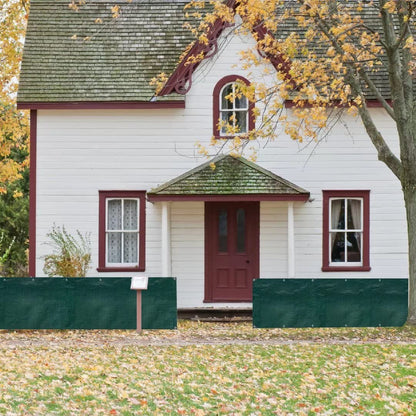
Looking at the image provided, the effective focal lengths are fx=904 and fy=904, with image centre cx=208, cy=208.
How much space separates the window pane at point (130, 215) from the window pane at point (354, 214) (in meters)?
5.78

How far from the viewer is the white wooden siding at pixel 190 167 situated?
24.2m

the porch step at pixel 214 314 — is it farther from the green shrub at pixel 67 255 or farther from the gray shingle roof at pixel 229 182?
the gray shingle roof at pixel 229 182

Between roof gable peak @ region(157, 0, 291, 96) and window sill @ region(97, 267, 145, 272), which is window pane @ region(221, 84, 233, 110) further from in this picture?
window sill @ region(97, 267, 145, 272)

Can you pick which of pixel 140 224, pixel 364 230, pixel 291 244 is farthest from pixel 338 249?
pixel 140 224

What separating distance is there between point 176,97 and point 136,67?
173 cm

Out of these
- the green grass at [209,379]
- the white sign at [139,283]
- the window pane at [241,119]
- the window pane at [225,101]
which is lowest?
the green grass at [209,379]

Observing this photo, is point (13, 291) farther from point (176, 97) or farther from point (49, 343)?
point (176, 97)

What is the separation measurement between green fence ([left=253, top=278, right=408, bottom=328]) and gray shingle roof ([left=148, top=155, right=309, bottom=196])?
3.38 m

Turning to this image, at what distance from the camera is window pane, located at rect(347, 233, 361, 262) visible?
24.4 m

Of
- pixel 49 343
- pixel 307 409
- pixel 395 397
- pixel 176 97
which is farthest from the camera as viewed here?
pixel 176 97

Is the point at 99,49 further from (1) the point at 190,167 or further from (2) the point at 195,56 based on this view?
(1) the point at 190,167

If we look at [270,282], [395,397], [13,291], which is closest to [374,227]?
[270,282]

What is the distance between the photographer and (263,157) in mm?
24297

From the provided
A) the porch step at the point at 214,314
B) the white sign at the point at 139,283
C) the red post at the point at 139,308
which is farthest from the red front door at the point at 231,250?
the white sign at the point at 139,283
